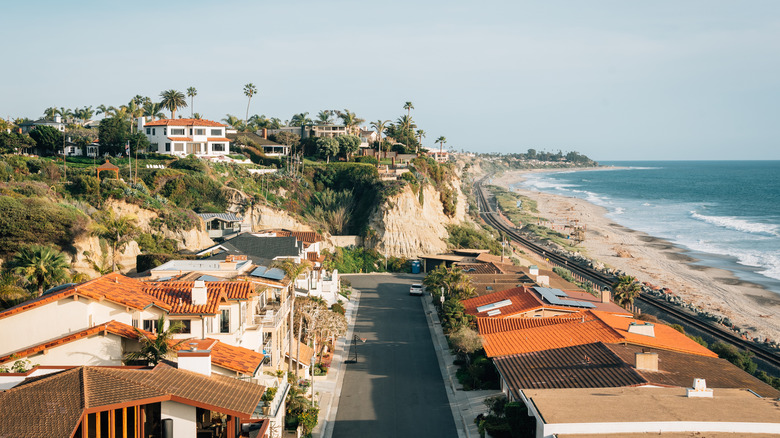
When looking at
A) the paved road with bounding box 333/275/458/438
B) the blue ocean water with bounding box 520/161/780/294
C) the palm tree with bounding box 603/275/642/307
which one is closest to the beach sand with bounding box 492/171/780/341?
the blue ocean water with bounding box 520/161/780/294

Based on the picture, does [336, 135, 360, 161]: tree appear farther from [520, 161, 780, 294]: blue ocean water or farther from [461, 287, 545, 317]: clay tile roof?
[461, 287, 545, 317]: clay tile roof

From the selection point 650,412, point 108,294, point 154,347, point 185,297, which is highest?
point 108,294

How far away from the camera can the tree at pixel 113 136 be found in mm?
73250

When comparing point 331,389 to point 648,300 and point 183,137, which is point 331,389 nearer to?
point 648,300

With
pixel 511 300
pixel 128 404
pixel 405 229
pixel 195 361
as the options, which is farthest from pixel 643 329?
pixel 405 229

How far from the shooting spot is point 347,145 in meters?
91.4

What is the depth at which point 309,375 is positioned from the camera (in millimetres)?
34031

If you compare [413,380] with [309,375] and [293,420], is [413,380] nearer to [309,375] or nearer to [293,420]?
[309,375]

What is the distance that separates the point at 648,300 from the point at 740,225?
227ft

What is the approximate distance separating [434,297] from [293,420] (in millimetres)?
26428

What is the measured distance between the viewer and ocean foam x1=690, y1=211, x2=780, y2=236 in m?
107

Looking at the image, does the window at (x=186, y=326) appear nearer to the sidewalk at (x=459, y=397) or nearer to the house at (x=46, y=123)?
the sidewalk at (x=459, y=397)

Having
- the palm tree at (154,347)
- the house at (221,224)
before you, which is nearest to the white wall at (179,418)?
the palm tree at (154,347)

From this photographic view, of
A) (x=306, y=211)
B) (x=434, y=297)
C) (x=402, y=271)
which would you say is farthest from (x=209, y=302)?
(x=306, y=211)
